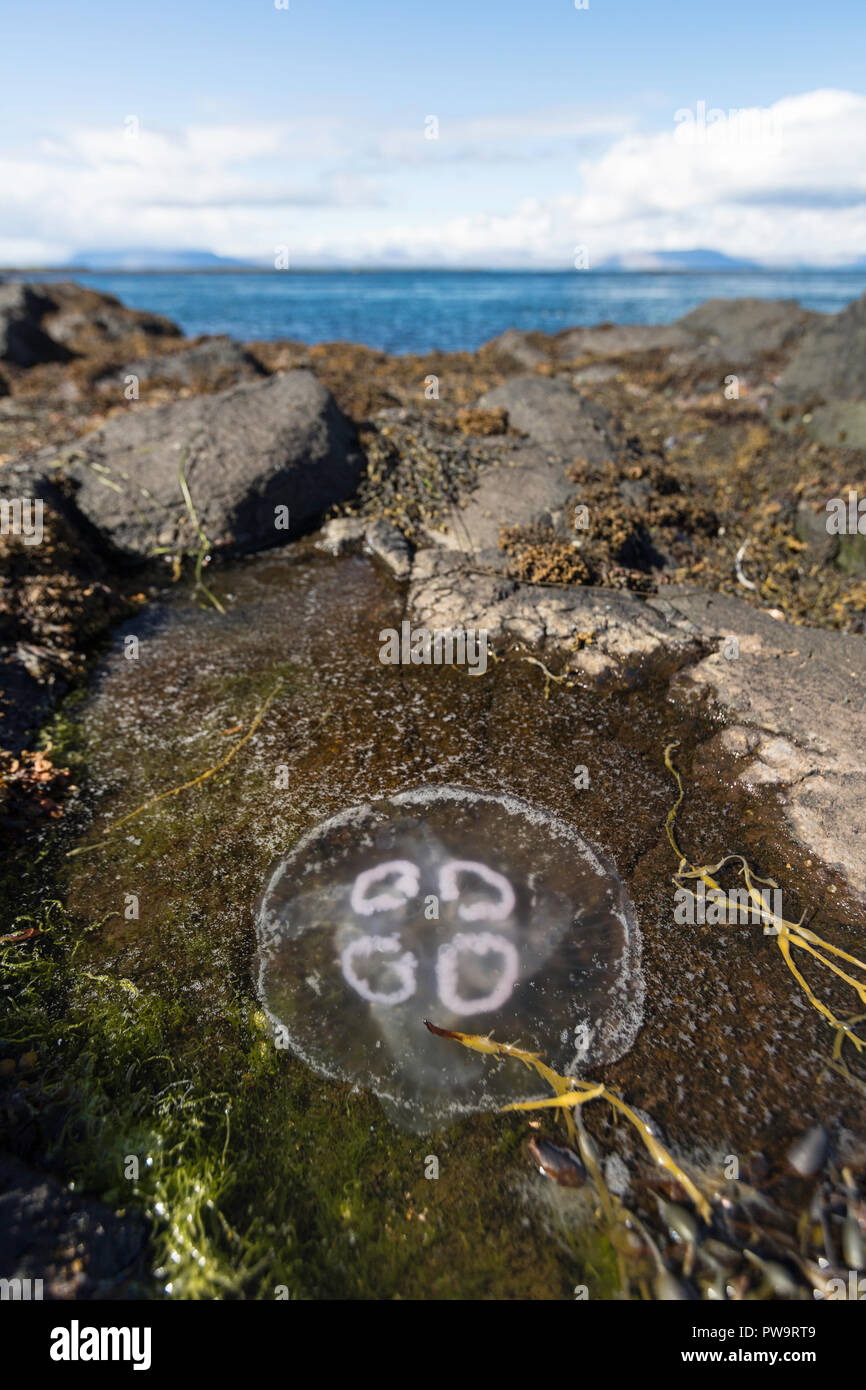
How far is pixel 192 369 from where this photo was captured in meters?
17.8

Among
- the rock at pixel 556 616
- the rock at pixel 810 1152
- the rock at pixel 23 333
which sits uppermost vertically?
the rock at pixel 23 333

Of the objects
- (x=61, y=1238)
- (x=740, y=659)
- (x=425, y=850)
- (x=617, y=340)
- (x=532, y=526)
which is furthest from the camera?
(x=617, y=340)

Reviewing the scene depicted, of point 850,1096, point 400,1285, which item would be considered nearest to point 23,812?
point 400,1285

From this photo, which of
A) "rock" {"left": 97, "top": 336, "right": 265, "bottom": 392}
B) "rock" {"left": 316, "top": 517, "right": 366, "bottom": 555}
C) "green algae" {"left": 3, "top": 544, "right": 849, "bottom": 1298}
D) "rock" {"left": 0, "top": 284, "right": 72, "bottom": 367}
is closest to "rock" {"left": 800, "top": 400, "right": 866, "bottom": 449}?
"rock" {"left": 316, "top": 517, "right": 366, "bottom": 555}

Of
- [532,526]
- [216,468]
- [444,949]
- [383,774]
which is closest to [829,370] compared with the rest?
[532,526]

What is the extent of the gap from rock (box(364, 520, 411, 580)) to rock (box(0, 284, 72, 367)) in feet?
55.5

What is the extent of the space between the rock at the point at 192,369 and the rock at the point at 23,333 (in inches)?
133

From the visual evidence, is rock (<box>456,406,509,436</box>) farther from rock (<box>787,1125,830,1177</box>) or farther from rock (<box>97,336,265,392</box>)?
rock (<box>787,1125,830,1177</box>)

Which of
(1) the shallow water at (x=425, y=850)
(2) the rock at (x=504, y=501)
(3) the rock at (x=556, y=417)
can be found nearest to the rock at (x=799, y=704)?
(1) the shallow water at (x=425, y=850)

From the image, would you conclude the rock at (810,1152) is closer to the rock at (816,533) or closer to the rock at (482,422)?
the rock at (816,533)

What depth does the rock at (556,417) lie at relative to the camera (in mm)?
10070

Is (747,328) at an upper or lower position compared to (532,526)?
upper

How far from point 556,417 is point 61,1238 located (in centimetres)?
1108

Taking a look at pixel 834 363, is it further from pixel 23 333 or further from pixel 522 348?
pixel 23 333
